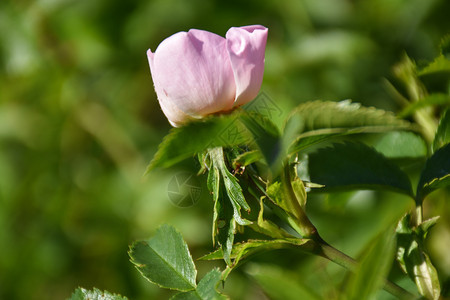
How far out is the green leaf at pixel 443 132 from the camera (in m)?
0.50

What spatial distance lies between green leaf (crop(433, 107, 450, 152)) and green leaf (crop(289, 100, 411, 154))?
13 centimetres

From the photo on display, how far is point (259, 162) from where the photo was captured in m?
0.48

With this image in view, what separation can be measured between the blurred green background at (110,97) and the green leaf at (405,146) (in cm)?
72

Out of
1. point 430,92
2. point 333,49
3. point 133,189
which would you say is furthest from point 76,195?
point 430,92

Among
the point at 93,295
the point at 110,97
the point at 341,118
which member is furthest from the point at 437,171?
the point at 110,97

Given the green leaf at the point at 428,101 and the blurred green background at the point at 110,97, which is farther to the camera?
the blurred green background at the point at 110,97

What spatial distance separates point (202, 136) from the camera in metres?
0.40

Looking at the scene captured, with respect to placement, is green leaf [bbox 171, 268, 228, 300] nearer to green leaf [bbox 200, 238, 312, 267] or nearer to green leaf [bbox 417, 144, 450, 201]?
green leaf [bbox 200, 238, 312, 267]

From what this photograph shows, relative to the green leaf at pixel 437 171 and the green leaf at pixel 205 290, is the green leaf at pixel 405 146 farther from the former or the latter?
the green leaf at pixel 205 290

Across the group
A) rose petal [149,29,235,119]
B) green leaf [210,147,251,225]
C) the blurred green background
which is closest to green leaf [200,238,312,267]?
green leaf [210,147,251,225]

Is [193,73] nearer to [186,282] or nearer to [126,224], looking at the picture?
[186,282]

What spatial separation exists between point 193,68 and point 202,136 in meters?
0.08

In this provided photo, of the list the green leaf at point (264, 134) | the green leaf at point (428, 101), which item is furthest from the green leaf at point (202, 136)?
the green leaf at point (428, 101)

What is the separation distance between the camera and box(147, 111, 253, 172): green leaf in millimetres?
394
